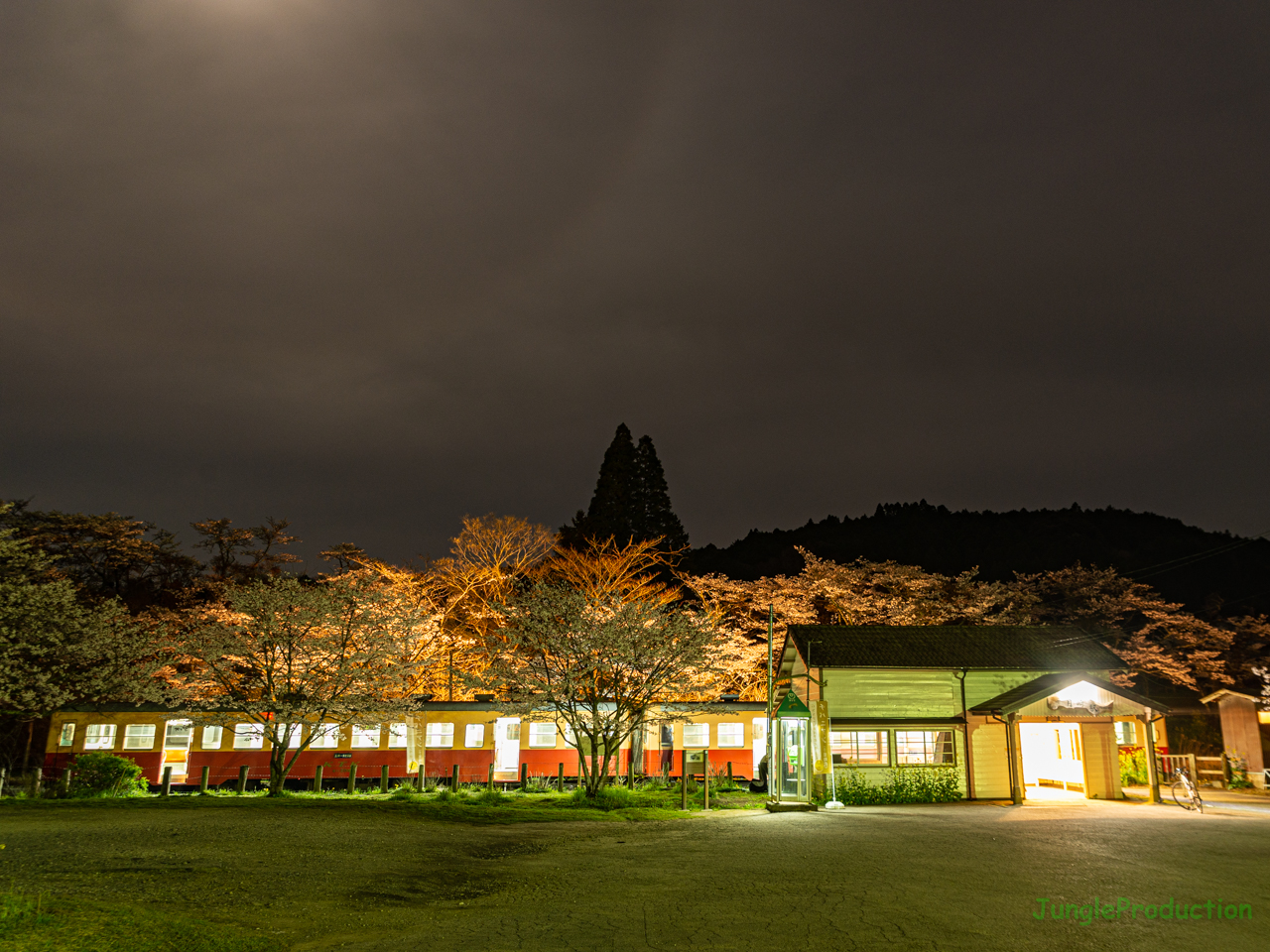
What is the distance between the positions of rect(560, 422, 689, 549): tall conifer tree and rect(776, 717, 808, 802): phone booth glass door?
2759 centimetres

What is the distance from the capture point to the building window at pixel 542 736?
27.5 meters

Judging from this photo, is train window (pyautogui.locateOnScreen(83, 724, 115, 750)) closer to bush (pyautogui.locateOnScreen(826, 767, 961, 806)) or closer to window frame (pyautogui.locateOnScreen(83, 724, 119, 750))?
window frame (pyautogui.locateOnScreen(83, 724, 119, 750))

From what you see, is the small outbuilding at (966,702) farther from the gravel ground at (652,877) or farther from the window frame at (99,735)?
the window frame at (99,735)

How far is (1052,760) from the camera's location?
27109mm

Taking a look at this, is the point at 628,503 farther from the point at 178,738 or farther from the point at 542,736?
the point at 178,738

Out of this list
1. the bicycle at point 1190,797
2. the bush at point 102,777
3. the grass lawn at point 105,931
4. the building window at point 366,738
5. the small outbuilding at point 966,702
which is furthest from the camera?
the building window at point 366,738

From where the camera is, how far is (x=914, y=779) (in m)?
22.4

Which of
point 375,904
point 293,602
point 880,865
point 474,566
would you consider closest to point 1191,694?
point 474,566

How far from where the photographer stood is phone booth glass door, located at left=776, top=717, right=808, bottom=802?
68.7 feet

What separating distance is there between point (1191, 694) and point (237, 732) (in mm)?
43588

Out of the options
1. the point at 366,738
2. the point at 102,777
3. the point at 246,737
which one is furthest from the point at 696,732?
the point at 102,777

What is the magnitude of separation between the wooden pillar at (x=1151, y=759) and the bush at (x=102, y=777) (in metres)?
26.0

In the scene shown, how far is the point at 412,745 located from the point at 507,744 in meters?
3.07

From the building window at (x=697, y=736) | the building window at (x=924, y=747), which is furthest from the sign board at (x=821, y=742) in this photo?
the building window at (x=697, y=736)
